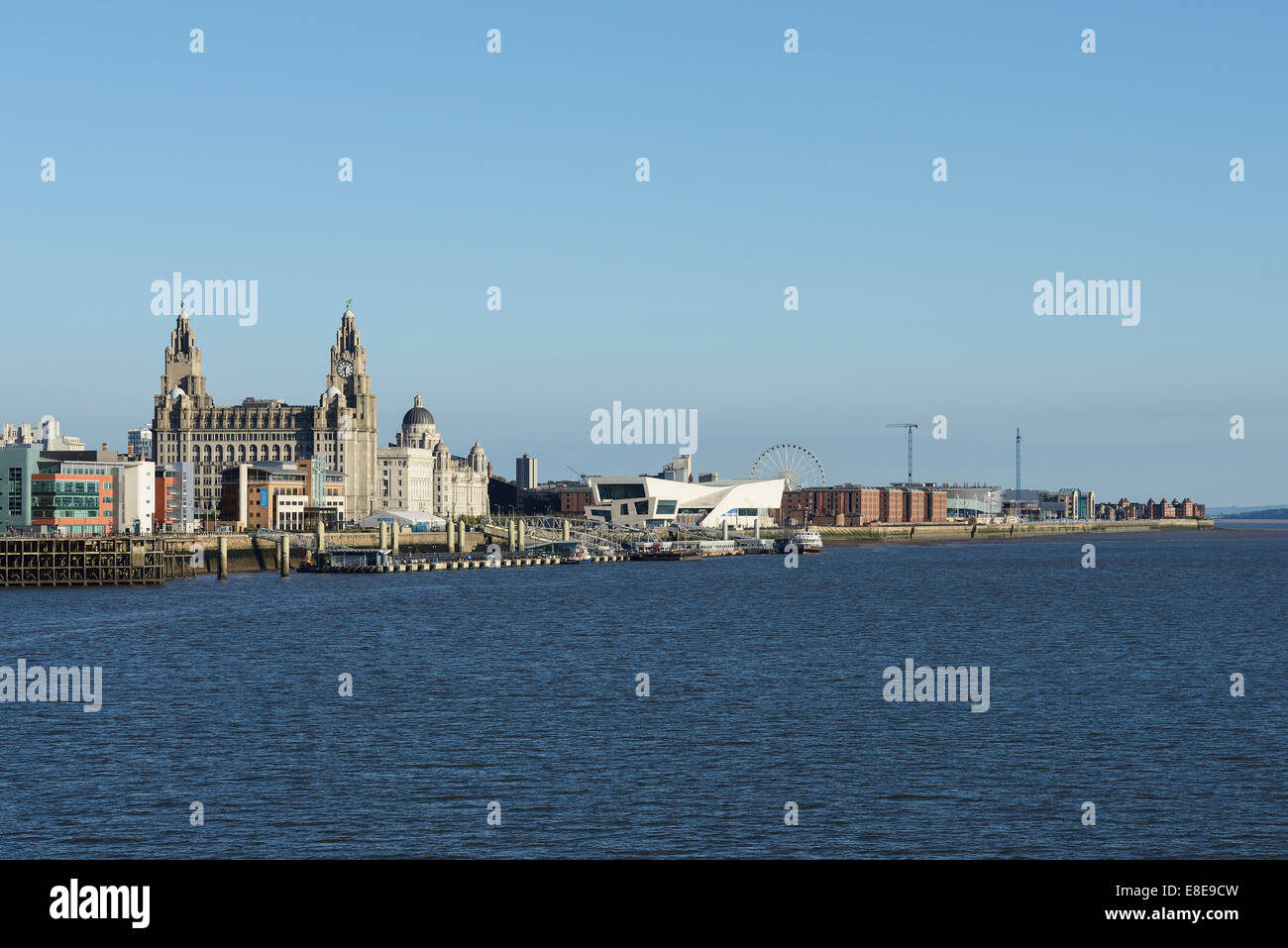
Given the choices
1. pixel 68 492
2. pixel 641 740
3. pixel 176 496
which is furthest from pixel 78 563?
pixel 641 740

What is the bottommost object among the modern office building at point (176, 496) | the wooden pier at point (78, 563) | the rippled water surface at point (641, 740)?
the rippled water surface at point (641, 740)

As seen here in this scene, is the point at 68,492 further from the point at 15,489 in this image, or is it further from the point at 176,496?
the point at 176,496

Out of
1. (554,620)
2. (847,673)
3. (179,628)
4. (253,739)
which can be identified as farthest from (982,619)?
(253,739)

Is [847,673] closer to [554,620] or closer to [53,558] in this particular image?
[554,620]

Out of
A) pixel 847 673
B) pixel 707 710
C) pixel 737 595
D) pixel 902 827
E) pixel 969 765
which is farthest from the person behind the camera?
pixel 737 595

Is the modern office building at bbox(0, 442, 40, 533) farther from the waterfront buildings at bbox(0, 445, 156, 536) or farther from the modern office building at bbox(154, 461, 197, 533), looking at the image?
the modern office building at bbox(154, 461, 197, 533)

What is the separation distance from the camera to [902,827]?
30547mm

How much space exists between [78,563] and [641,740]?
4019 inches

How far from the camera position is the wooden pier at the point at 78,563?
12694cm

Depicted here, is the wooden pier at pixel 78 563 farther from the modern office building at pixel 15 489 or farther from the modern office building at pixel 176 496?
the modern office building at pixel 176 496

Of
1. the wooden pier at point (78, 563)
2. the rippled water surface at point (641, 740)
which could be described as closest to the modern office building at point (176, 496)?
the wooden pier at point (78, 563)

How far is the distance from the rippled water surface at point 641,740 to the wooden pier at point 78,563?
1603 inches
